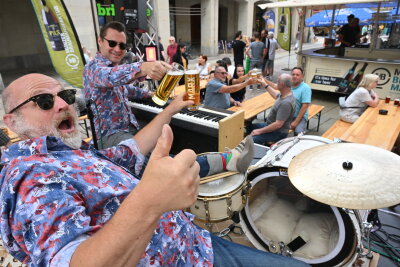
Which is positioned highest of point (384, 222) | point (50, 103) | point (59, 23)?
point (59, 23)

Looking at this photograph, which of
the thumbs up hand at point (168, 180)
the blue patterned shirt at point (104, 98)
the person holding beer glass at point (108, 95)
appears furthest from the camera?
the person holding beer glass at point (108, 95)

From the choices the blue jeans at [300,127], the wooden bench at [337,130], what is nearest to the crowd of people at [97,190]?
the wooden bench at [337,130]

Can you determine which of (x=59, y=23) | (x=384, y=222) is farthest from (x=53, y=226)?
(x=59, y=23)

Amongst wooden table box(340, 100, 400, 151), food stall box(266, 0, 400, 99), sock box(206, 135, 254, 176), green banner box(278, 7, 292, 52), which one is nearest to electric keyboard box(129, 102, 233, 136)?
sock box(206, 135, 254, 176)

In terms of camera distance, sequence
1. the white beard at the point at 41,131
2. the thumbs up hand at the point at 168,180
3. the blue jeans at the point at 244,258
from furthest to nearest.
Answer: the blue jeans at the point at 244,258 → the white beard at the point at 41,131 → the thumbs up hand at the point at 168,180

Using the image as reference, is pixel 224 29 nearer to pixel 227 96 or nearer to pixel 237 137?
pixel 227 96

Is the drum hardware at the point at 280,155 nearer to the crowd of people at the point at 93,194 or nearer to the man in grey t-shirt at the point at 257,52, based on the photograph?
the crowd of people at the point at 93,194

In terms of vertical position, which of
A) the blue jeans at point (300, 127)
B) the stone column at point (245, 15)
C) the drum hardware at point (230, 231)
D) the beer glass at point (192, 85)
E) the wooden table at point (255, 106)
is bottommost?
the drum hardware at point (230, 231)

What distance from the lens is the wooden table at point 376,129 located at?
3.59 metres

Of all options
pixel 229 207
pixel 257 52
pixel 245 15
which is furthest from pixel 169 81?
pixel 245 15

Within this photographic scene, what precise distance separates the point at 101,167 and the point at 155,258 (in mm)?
505

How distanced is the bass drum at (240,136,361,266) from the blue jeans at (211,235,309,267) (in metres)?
0.54

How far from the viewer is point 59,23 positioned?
5586 millimetres

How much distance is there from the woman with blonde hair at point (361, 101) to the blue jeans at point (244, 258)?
4089mm
